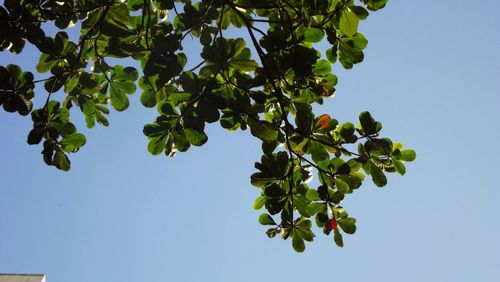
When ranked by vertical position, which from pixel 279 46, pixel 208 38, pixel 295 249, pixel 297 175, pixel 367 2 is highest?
pixel 208 38

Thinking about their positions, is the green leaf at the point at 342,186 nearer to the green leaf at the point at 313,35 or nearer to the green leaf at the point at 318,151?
the green leaf at the point at 318,151

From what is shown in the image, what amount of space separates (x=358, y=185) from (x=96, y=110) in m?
2.10

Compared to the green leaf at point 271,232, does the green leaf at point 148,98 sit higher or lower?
higher

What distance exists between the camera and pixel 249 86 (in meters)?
2.87

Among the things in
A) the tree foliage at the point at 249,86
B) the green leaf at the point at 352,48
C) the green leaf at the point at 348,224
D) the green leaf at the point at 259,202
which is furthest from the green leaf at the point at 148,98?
the green leaf at the point at 348,224

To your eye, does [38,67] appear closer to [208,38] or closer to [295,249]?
[208,38]

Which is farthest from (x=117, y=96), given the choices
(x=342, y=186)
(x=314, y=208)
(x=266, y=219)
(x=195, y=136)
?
(x=342, y=186)

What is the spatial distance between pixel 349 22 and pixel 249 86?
74cm

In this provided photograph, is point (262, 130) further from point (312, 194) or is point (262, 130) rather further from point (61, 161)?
point (61, 161)

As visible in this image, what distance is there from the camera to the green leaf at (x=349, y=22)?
9.04 feet

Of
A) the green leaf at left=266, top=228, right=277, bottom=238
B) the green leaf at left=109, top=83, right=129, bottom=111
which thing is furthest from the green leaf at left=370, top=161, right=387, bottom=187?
the green leaf at left=109, top=83, right=129, bottom=111

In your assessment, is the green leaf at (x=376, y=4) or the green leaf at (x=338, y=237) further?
the green leaf at (x=338, y=237)

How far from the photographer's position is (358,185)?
294 cm

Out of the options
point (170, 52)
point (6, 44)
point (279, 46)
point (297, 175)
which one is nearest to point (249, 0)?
point (279, 46)
